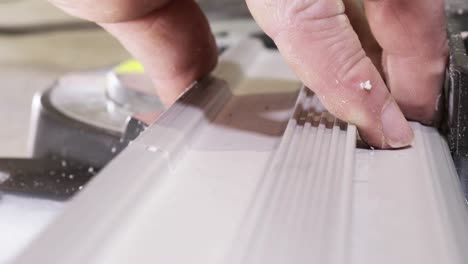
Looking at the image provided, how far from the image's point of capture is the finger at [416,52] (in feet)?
1.81

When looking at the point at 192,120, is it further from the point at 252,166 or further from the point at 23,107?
the point at 23,107

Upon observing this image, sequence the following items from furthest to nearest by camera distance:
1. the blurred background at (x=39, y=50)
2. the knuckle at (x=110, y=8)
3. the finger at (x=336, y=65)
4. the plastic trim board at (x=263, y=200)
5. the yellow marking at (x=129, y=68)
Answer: the blurred background at (x=39, y=50), the yellow marking at (x=129, y=68), the knuckle at (x=110, y=8), the finger at (x=336, y=65), the plastic trim board at (x=263, y=200)

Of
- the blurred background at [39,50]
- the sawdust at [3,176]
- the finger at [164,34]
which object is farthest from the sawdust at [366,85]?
the blurred background at [39,50]

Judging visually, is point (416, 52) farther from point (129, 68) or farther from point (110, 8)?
point (129, 68)

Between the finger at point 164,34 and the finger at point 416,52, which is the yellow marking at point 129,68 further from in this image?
the finger at point 416,52

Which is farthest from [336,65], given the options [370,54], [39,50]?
[39,50]

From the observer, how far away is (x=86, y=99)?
0.89 metres

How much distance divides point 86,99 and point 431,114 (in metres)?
0.52

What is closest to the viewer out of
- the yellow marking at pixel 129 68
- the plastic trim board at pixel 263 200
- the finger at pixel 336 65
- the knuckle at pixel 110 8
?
the plastic trim board at pixel 263 200

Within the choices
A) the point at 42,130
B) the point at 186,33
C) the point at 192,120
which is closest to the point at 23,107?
the point at 42,130

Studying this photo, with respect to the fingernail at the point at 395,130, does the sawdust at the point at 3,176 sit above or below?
below

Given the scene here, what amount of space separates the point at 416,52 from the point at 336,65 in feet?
0.33

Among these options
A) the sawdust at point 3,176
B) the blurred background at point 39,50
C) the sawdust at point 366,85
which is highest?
the sawdust at point 366,85

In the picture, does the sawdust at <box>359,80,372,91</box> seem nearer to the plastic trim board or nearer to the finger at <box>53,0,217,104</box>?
the plastic trim board
